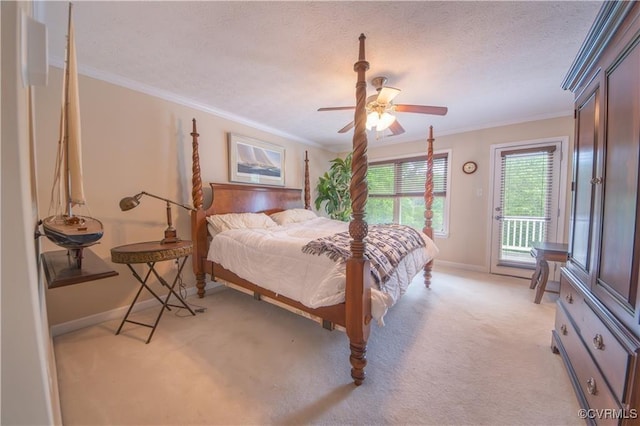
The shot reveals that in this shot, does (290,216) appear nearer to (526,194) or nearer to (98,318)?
(98,318)

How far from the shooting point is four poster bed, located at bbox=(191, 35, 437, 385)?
147cm

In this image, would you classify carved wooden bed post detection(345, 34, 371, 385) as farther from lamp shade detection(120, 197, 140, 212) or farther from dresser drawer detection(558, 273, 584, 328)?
lamp shade detection(120, 197, 140, 212)

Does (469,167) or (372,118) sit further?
(469,167)

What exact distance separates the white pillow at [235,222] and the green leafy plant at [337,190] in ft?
5.22

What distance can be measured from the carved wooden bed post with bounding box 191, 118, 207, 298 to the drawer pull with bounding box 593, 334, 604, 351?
3.13 metres

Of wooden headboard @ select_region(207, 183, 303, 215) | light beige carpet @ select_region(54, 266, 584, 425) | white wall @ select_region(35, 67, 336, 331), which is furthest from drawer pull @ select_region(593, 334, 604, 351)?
white wall @ select_region(35, 67, 336, 331)

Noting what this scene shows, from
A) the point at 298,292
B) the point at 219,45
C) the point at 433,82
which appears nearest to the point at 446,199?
the point at 433,82

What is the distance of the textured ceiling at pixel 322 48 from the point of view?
1437mm

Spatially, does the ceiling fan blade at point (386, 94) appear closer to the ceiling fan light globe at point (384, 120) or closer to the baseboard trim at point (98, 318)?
the ceiling fan light globe at point (384, 120)

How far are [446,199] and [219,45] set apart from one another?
3.83 m

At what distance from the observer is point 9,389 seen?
1.42 feet

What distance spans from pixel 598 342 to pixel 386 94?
6.67ft

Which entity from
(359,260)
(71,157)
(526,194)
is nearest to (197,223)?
(71,157)

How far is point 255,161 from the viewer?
3500 millimetres
